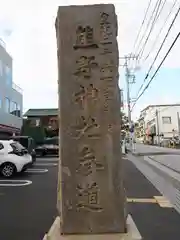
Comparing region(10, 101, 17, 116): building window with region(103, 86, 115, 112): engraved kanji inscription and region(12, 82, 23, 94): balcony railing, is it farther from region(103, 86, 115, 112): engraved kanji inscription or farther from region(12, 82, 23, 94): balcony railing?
region(103, 86, 115, 112): engraved kanji inscription

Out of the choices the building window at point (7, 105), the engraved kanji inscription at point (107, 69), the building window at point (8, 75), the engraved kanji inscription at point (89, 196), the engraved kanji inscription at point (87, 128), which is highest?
the building window at point (8, 75)

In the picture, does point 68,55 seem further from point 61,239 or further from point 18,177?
point 18,177

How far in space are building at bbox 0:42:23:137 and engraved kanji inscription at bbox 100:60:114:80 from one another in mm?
34771

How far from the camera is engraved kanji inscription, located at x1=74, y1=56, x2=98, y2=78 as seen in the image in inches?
188

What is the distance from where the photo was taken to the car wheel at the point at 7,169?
15.9m

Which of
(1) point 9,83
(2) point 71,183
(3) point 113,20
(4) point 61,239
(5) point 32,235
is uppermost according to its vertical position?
(1) point 9,83

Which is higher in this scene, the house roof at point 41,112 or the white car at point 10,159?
the house roof at point 41,112

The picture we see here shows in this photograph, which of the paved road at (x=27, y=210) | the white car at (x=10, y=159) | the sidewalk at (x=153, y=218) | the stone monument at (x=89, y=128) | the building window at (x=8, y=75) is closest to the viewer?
the stone monument at (x=89, y=128)

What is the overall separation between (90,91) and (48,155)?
2900 cm

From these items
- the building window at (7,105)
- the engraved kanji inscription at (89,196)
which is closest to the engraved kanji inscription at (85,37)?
the engraved kanji inscription at (89,196)

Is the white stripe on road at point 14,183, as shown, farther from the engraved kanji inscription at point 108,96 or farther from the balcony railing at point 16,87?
the balcony railing at point 16,87

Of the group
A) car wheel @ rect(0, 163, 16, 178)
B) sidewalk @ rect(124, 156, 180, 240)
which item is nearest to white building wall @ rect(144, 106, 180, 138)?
car wheel @ rect(0, 163, 16, 178)

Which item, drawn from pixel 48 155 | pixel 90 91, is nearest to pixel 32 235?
pixel 90 91

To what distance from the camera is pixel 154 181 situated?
1529 cm
